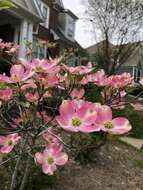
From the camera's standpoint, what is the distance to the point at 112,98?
8.66 feet

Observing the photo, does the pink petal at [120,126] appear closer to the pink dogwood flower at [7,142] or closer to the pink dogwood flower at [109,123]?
the pink dogwood flower at [109,123]

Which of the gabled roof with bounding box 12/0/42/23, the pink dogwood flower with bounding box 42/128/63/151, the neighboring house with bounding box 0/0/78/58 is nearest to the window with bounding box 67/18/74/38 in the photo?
the neighboring house with bounding box 0/0/78/58

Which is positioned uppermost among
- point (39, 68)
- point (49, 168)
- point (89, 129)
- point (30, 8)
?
point (30, 8)

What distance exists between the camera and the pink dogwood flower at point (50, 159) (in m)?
2.09

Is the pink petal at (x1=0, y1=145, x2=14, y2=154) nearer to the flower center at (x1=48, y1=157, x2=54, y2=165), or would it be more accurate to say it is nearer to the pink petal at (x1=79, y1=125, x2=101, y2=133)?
the flower center at (x1=48, y1=157, x2=54, y2=165)

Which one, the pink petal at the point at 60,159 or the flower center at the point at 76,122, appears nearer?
the flower center at the point at 76,122

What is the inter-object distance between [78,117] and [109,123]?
0.14 metres

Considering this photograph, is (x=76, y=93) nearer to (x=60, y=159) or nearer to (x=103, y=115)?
(x=60, y=159)

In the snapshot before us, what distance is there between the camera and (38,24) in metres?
17.6

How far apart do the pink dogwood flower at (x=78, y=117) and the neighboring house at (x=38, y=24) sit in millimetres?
5525

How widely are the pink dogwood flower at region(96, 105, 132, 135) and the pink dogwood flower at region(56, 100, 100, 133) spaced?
31 millimetres

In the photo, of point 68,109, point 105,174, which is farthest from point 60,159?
point 105,174

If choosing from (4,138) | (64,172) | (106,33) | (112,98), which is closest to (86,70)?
(112,98)

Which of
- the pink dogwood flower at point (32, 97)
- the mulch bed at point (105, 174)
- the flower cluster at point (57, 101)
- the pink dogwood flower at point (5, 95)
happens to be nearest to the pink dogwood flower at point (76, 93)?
the flower cluster at point (57, 101)
